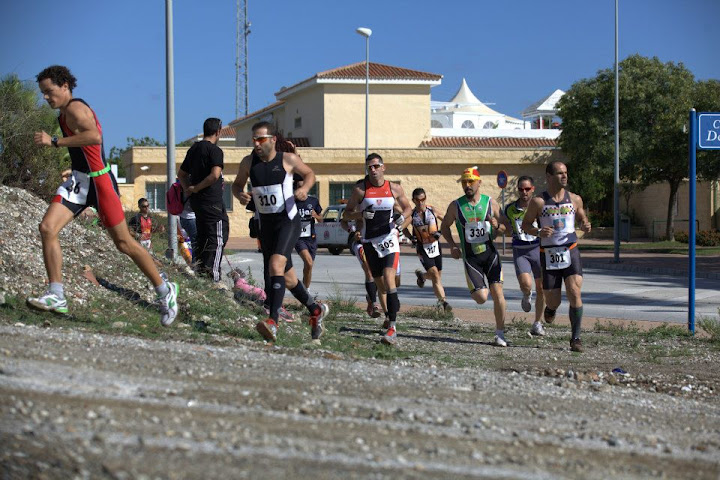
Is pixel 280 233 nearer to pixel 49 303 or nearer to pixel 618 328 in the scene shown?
pixel 49 303

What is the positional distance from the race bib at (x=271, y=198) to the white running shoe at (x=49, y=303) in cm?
197

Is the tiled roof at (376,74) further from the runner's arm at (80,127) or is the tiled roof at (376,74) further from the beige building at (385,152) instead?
the runner's arm at (80,127)

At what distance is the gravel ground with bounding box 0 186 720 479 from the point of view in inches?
169

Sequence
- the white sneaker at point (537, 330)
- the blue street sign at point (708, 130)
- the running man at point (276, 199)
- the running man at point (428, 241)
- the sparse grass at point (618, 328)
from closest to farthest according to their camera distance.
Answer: the running man at point (276, 199) → the white sneaker at point (537, 330) → the sparse grass at point (618, 328) → the blue street sign at point (708, 130) → the running man at point (428, 241)

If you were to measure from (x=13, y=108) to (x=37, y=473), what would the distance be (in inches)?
495

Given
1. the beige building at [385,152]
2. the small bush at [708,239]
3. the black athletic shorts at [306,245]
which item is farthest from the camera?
the beige building at [385,152]

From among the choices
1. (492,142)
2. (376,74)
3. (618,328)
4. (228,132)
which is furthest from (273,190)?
(228,132)

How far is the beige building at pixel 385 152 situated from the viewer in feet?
160

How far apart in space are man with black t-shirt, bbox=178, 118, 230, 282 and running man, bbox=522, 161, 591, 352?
344 centimetres

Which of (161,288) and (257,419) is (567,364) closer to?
(161,288)

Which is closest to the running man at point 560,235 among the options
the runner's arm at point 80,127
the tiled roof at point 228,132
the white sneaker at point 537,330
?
the white sneaker at point 537,330

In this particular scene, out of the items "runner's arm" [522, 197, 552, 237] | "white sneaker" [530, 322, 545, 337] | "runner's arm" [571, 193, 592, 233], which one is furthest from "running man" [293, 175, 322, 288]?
"runner's arm" [571, 193, 592, 233]

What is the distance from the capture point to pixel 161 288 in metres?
8.59

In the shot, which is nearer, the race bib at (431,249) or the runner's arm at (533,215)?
the runner's arm at (533,215)
